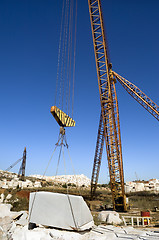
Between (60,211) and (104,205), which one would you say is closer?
(60,211)

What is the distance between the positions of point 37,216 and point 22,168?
5942 cm

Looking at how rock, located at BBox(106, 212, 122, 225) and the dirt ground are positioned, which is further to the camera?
the dirt ground

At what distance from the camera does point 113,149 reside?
1953 cm

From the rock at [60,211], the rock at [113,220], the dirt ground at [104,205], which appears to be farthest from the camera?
the dirt ground at [104,205]

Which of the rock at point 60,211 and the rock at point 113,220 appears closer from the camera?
the rock at point 60,211

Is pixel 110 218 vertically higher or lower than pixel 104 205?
higher

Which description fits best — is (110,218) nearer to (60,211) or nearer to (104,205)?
(60,211)

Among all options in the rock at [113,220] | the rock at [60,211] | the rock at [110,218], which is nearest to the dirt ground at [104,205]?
the rock at [110,218]

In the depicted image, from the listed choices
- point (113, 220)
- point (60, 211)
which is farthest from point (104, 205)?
point (60, 211)

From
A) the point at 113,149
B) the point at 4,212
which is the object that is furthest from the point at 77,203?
the point at 113,149

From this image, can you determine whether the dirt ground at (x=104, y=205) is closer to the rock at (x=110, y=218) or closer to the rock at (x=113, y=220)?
the rock at (x=110, y=218)

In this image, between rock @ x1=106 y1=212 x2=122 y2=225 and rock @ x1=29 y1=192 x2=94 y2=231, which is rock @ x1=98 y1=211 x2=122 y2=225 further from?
rock @ x1=29 y1=192 x2=94 y2=231

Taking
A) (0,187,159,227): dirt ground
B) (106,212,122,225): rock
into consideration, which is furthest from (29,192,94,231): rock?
(0,187,159,227): dirt ground

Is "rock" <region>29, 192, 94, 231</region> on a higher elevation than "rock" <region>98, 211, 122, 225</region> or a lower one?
higher
